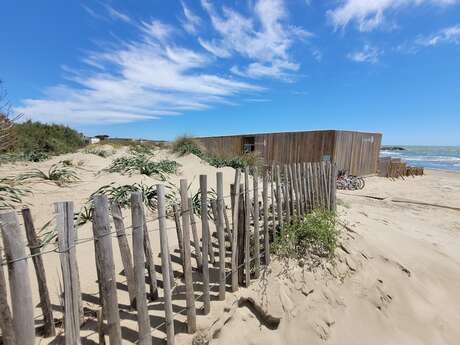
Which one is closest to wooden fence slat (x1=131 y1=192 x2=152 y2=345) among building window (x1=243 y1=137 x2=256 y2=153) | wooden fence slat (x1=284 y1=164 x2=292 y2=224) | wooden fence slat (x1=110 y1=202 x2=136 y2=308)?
wooden fence slat (x1=110 y1=202 x2=136 y2=308)

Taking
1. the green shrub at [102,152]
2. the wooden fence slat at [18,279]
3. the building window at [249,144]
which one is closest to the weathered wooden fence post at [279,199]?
the wooden fence slat at [18,279]

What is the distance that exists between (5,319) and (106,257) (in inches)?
21.3

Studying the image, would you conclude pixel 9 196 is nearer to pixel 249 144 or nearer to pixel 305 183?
pixel 305 183

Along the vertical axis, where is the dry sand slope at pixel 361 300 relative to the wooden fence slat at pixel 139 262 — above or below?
below

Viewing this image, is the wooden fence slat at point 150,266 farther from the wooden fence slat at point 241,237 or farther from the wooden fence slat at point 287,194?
the wooden fence slat at point 287,194

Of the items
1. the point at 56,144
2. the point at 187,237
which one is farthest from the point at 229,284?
the point at 56,144

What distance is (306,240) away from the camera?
3.64 m

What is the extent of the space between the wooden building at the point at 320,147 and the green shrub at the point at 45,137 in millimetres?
11101

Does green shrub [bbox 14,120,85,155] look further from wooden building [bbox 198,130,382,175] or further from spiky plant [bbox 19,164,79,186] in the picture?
wooden building [bbox 198,130,382,175]

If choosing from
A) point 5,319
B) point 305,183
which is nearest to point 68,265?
point 5,319

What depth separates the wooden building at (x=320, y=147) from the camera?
12859mm

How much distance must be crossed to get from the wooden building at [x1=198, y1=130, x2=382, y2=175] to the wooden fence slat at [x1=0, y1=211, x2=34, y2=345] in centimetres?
1273

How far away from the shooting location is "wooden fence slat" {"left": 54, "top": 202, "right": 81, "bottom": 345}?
148 cm

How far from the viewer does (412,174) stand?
17.2 m
